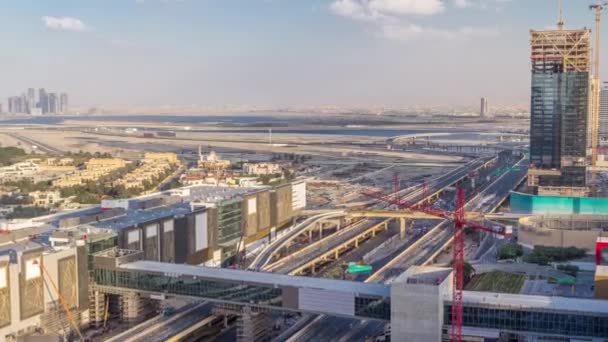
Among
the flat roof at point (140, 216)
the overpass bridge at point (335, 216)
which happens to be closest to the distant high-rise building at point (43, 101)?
the overpass bridge at point (335, 216)

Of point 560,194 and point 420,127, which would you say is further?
point 420,127

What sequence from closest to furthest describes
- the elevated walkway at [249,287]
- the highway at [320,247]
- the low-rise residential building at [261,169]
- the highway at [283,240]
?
1. the elevated walkway at [249,287]
2. the highway at [320,247]
3. the highway at [283,240]
4. the low-rise residential building at [261,169]

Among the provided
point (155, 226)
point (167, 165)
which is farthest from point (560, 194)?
point (167, 165)

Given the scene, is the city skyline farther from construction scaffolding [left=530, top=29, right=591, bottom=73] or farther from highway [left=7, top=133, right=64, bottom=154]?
construction scaffolding [left=530, top=29, right=591, bottom=73]

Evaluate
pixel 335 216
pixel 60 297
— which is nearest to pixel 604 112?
pixel 335 216

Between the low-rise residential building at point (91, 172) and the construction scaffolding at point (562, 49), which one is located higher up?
the construction scaffolding at point (562, 49)

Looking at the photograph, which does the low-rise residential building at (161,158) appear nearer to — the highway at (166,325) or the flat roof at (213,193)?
the flat roof at (213,193)

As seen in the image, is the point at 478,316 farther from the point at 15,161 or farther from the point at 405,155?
the point at 405,155
